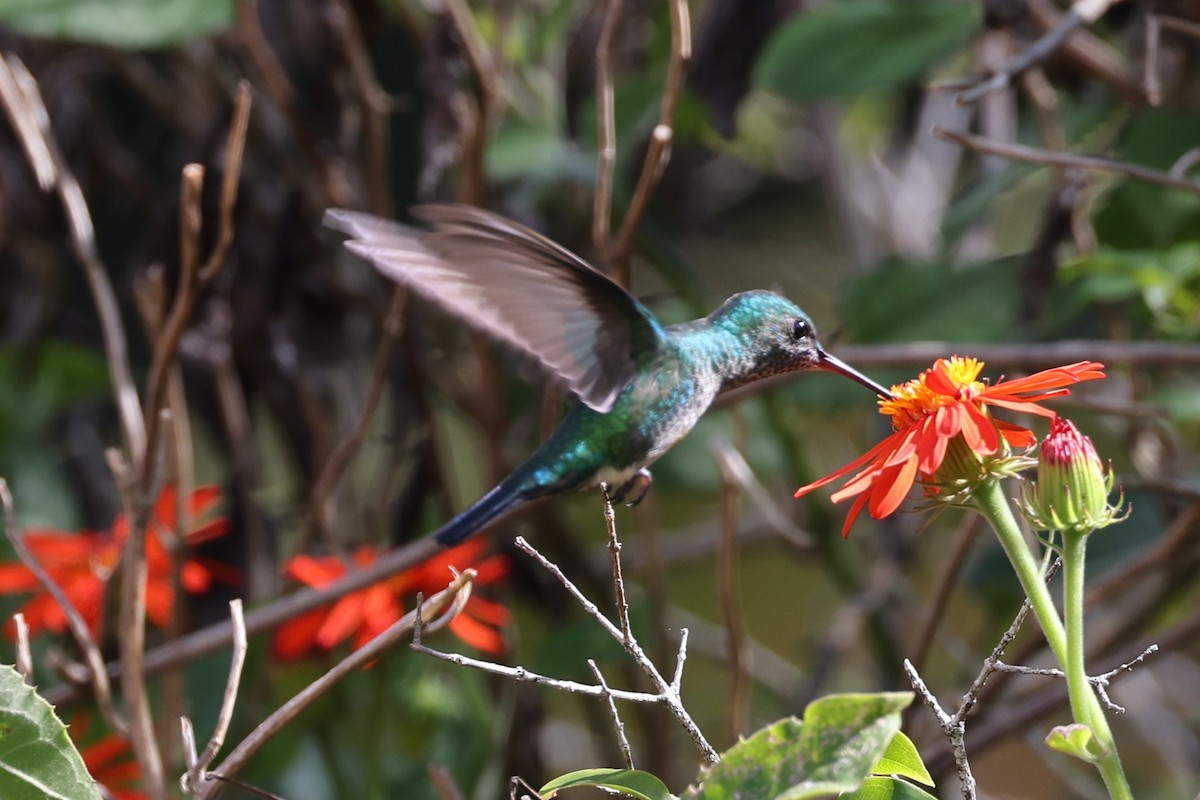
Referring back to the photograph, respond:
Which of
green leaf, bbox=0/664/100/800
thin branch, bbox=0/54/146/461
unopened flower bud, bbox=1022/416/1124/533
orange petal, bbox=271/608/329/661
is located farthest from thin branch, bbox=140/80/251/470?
unopened flower bud, bbox=1022/416/1124/533

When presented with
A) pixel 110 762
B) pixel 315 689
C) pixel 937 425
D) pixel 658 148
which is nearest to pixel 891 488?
pixel 937 425

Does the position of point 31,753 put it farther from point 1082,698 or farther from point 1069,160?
point 1069,160

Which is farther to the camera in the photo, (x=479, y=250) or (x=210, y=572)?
(x=210, y=572)

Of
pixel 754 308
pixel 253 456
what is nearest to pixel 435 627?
pixel 754 308

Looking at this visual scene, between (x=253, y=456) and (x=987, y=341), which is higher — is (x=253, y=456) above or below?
below

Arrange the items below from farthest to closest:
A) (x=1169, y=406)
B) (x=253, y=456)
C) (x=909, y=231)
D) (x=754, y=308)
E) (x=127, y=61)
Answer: (x=909, y=231) → (x=127, y=61) → (x=253, y=456) → (x=1169, y=406) → (x=754, y=308)

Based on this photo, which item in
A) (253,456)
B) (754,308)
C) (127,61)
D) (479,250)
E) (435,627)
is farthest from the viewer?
(127,61)

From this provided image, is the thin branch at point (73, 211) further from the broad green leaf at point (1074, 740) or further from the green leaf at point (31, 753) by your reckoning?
the broad green leaf at point (1074, 740)

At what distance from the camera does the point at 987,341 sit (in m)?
1.51

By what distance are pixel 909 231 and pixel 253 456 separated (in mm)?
1127

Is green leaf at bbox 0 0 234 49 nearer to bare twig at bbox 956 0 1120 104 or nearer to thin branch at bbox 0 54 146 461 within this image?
thin branch at bbox 0 54 146 461

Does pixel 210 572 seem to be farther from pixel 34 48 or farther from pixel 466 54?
pixel 34 48

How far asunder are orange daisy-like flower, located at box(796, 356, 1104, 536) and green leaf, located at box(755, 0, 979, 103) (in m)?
0.74

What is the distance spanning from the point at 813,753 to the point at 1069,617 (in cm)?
16
